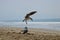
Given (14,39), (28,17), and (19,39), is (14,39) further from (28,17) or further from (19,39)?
(28,17)

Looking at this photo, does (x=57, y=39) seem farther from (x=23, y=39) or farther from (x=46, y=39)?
(x=23, y=39)

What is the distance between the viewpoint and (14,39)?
25.6ft

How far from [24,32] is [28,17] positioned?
129cm

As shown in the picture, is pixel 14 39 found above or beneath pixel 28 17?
beneath

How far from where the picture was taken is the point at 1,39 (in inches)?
302

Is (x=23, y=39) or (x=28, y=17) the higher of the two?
(x=28, y=17)

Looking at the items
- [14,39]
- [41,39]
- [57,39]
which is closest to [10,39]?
[14,39]

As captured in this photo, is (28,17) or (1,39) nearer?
(1,39)

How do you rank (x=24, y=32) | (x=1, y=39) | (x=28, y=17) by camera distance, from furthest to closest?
(x=24, y=32) < (x=28, y=17) < (x=1, y=39)

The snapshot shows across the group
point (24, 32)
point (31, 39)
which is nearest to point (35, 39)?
point (31, 39)

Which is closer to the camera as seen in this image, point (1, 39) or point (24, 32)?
point (1, 39)

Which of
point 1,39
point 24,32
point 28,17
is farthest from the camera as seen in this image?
point 24,32

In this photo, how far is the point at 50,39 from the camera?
793cm

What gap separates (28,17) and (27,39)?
138cm
